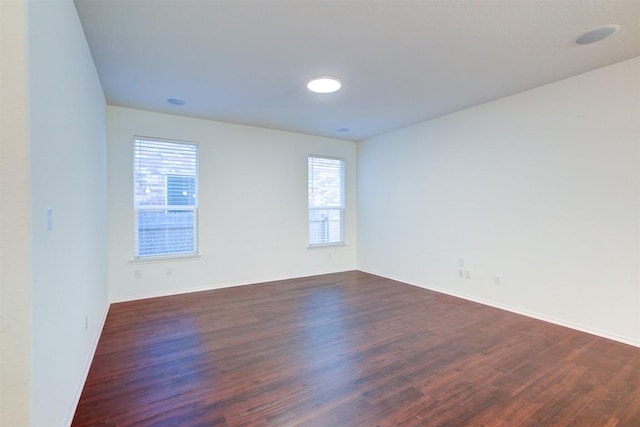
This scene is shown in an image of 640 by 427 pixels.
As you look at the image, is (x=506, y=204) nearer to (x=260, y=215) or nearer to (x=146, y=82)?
(x=260, y=215)

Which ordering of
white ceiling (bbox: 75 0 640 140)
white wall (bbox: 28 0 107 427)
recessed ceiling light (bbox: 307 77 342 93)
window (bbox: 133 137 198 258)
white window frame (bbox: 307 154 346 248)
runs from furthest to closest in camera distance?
white window frame (bbox: 307 154 346 248), window (bbox: 133 137 198 258), recessed ceiling light (bbox: 307 77 342 93), white ceiling (bbox: 75 0 640 140), white wall (bbox: 28 0 107 427)

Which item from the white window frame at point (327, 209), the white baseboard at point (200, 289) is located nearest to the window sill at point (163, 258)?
the white baseboard at point (200, 289)

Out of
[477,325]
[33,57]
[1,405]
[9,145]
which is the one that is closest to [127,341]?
[1,405]

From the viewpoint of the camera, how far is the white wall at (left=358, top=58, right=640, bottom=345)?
9.39 feet

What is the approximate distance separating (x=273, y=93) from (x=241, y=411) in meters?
3.15

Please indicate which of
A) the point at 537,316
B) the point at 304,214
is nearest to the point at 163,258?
the point at 304,214

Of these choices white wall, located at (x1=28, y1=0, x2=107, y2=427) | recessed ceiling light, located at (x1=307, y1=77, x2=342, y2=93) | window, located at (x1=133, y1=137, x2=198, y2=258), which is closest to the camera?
white wall, located at (x1=28, y1=0, x2=107, y2=427)

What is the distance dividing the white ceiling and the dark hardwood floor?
264cm

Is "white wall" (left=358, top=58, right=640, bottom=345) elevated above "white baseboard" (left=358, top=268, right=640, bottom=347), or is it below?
above

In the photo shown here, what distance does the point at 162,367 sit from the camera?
241 centimetres

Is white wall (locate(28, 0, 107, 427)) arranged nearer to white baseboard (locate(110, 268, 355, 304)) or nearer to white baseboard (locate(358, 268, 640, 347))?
white baseboard (locate(110, 268, 355, 304))

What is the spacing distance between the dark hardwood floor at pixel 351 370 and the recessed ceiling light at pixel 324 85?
2.61m

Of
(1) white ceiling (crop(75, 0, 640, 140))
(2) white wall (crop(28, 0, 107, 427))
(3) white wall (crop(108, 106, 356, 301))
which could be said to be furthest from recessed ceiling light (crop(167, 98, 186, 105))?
(2) white wall (crop(28, 0, 107, 427))

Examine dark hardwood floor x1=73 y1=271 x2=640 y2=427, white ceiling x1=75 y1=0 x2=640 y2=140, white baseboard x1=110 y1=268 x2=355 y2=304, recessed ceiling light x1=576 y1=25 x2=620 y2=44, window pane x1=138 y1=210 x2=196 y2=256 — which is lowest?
dark hardwood floor x1=73 y1=271 x2=640 y2=427
